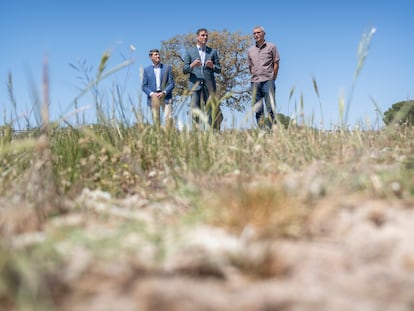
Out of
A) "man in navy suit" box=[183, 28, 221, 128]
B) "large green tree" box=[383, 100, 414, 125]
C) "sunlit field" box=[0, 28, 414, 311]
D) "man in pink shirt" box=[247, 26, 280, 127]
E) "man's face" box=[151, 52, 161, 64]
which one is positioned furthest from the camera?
"man's face" box=[151, 52, 161, 64]

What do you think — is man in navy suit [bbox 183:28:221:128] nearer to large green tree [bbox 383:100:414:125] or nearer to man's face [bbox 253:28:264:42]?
man's face [bbox 253:28:264:42]

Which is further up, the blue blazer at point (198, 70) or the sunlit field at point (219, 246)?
the blue blazer at point (198, 70)

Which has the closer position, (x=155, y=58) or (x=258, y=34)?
(x=258, y=34)

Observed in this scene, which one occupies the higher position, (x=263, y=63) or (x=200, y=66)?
(x=200, y=66)

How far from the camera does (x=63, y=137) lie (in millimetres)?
3820

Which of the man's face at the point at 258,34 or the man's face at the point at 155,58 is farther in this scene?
the man's face at the point at 155,58

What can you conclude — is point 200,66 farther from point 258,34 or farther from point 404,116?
point 404,116

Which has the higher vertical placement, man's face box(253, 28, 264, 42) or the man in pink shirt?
man's face box(253, 28, 264, 42)

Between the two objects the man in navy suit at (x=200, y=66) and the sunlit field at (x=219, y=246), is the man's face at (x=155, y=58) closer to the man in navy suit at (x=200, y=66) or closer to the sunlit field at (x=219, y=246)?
the man in navy suit at (x=200, y=66)

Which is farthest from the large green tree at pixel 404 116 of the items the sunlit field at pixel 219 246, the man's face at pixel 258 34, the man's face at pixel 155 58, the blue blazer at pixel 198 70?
the man's face at pixel 155 58

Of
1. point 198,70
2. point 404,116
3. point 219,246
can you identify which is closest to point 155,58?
point 198,70

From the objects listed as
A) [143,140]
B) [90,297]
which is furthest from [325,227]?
[143,140]

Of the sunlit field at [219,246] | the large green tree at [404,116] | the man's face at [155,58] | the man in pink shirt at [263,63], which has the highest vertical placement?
the man's face at [155,58]

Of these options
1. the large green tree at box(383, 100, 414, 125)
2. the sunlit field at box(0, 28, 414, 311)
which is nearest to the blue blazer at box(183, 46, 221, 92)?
the large green tree at box(383, 100, 414, 125)
